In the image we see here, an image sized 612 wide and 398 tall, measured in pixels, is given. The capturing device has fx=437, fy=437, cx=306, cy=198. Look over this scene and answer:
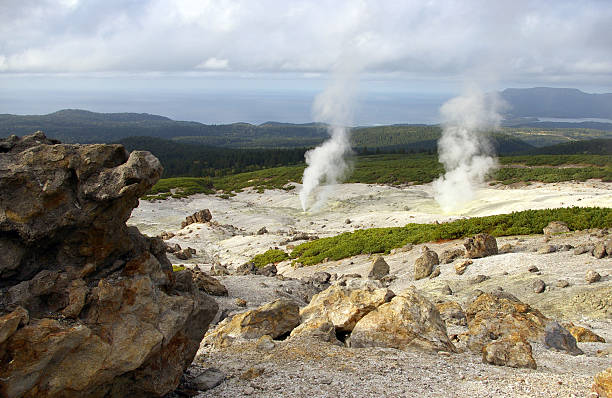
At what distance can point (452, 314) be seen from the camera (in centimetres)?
1499

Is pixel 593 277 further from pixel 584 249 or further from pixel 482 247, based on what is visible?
pixel 482 247

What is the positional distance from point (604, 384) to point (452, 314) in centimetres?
717

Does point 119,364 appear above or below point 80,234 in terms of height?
below

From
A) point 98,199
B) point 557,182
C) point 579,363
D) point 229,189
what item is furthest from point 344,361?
point 229,189

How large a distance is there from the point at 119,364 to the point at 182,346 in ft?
5.52

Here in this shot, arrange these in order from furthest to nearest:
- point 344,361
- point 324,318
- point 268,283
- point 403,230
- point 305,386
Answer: point 403,230 < point 268,283 < point 324,318 < point 344,361 < point 305,386

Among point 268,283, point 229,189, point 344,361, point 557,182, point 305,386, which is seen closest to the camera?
point 305,386

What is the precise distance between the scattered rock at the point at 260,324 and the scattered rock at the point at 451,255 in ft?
38.1

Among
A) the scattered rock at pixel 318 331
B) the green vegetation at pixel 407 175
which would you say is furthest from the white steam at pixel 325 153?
the scattered rock at pixel 318 331

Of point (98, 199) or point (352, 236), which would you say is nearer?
point (98, 199)

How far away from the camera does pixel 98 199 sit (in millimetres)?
7848

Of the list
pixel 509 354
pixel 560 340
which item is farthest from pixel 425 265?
pixel 509 354

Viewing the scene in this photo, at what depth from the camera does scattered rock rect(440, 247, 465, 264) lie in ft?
75.3

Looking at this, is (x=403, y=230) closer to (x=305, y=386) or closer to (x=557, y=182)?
(x=305, y=386)
